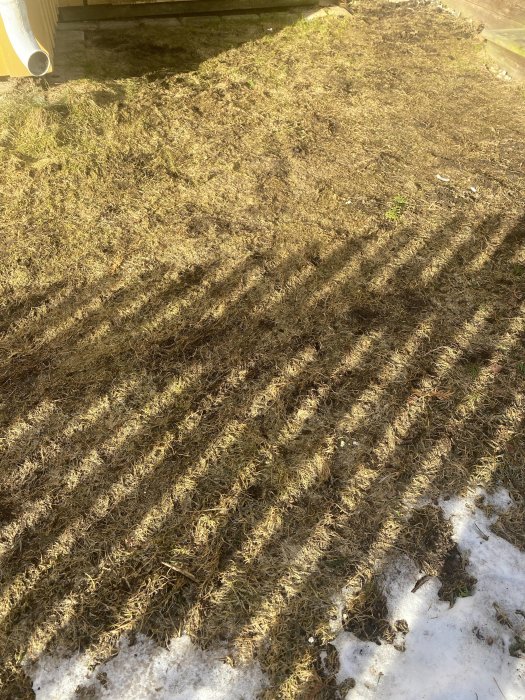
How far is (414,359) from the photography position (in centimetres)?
293

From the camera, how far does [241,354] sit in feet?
9.56

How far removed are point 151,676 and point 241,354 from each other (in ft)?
5.50

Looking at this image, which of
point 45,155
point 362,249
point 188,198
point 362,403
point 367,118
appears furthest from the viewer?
point 367,118

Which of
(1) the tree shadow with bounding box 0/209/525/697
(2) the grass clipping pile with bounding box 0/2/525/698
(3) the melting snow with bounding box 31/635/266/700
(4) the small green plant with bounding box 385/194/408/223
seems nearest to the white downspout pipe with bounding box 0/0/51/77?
(2) the grass clipping pile with bounding box 0/2/525/698

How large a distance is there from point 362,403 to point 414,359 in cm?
50

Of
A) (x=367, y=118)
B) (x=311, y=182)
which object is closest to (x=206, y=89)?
(x=367, y=118)

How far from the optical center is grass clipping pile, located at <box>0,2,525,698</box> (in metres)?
2.06

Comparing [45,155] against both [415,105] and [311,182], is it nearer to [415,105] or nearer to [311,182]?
[311,182]

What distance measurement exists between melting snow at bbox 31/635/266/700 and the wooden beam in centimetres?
818

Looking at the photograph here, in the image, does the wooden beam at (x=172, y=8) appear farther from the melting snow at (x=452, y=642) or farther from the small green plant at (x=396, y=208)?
the melting snow at (x=452, y=642)

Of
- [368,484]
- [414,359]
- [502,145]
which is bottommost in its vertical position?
[368,484]

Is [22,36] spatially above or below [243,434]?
above

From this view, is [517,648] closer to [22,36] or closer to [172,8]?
[22,36]

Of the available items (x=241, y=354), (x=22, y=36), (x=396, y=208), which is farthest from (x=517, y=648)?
(x=22, y=36)
